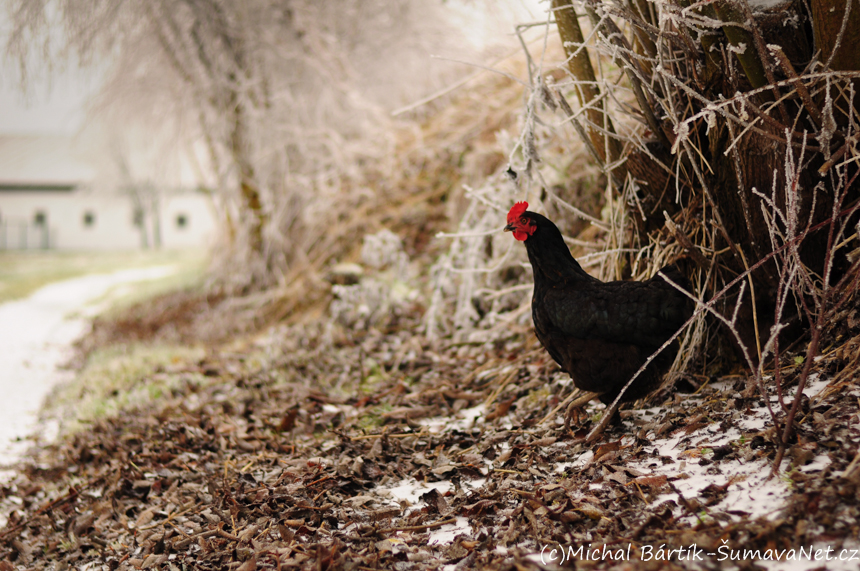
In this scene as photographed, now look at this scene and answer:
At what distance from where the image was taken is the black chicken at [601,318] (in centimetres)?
251

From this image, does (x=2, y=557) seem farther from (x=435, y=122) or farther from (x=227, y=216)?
(x=435, y=122)

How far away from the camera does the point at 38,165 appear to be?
32.5 m

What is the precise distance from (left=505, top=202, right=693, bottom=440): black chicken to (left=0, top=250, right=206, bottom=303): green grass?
892 centimetres

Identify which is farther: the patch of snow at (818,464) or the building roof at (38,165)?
the building roof at (38,165)

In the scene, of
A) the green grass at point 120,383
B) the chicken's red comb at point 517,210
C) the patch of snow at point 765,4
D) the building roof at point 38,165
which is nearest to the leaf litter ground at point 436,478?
the green grass at point 120,383

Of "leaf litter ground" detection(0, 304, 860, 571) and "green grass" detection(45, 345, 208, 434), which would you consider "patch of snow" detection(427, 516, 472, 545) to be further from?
"green grass" detection(45, 345, 208, 434)

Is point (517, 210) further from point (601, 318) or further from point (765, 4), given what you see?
point (765, 4)

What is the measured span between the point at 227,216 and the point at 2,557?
608 centimetres

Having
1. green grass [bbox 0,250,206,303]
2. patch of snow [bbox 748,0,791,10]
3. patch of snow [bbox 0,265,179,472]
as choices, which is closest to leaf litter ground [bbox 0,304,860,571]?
patch of snow [bbox 0,265,179,472]

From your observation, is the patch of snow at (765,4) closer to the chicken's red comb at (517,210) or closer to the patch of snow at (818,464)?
the chicken's red comb at (517,210)

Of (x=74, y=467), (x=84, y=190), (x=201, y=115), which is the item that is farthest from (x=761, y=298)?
(x=84, y=190)

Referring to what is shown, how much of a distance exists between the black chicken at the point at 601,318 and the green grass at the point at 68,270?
8.92 metres

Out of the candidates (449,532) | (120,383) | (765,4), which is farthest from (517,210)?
(120,383)

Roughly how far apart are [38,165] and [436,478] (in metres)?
38.6
